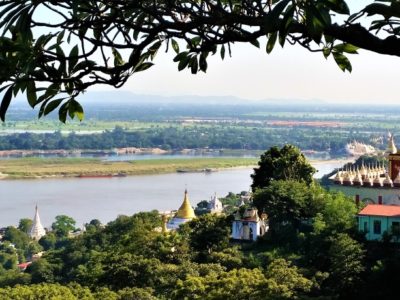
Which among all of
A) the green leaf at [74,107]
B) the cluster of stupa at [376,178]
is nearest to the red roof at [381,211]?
the cluster of stupa at [376,178]

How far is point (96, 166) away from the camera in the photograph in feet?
124

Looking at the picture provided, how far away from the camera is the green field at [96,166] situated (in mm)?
35281

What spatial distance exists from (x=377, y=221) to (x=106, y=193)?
20822mm

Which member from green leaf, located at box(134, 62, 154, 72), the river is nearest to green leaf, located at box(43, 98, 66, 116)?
green leaf, located at box(134, 62, 154, 72)

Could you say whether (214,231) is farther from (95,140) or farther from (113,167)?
(95,140)

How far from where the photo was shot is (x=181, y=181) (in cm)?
3244

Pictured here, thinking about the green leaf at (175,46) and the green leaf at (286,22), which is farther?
the green leaf at (175,46)

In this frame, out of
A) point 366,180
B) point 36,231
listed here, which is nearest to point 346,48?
point 366,180

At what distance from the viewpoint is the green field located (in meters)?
35.3

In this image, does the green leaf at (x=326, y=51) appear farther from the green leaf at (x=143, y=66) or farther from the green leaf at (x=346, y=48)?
the green leaf at (x=143, y=66)

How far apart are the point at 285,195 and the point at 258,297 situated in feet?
10.6

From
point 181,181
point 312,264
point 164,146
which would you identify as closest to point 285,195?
point 312,264

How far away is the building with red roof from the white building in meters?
1.67

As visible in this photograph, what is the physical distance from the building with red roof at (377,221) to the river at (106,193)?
44.9ft
